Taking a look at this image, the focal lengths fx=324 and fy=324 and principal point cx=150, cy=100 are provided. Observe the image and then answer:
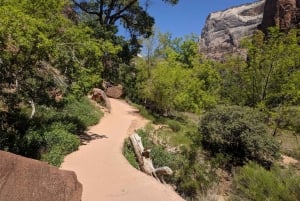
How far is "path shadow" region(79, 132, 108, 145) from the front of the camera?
46.4 feet

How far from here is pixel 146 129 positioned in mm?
17453

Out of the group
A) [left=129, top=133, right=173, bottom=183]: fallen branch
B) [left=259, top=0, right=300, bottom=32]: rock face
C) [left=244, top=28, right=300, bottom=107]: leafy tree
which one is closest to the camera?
[left=129, top=133, right=173, bottom=183]: fallen branch

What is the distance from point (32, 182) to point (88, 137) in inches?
345

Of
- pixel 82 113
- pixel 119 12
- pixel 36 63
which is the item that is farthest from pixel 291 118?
pixel 119 12

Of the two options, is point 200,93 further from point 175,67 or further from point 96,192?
point 96,192

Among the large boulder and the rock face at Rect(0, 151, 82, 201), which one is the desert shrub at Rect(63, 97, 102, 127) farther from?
the large boulder

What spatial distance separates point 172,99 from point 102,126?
6.10 meters

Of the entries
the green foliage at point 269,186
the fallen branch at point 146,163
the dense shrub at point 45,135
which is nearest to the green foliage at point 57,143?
the dense shrub at point 45,135

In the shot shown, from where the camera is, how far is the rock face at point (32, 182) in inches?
237

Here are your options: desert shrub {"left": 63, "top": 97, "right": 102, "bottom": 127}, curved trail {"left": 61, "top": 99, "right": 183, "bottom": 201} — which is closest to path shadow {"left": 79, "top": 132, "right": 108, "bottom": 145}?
curved trail {"left": 61, "top": 99, "right": 183, "bottom": 201}

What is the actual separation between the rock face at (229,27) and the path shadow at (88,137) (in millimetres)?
84670

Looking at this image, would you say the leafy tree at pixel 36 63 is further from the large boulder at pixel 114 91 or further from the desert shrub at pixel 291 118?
the large boulder at pixel 114 91

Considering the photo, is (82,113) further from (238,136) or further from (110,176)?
(110,176)

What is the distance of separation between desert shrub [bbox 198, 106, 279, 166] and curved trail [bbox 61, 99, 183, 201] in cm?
456
